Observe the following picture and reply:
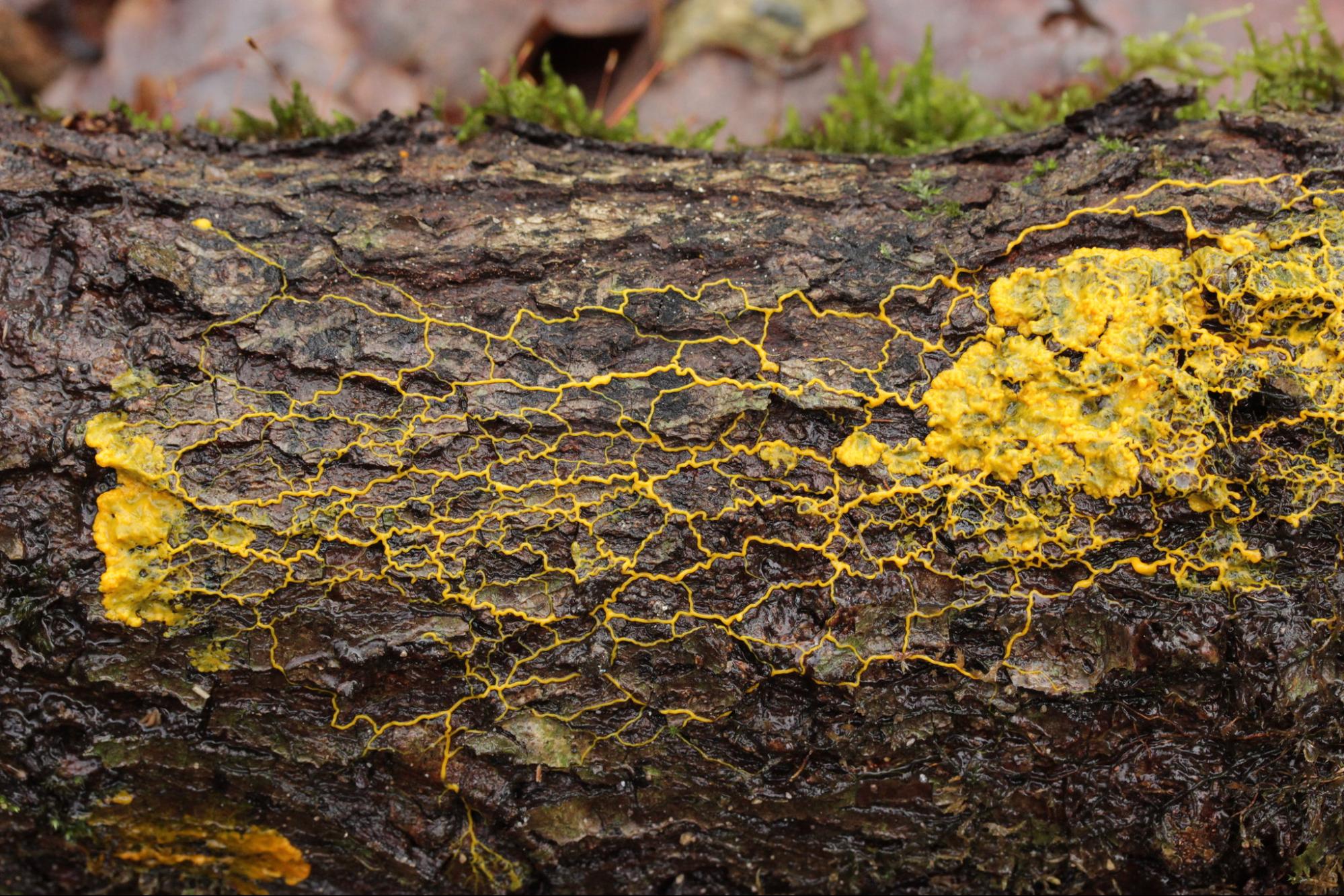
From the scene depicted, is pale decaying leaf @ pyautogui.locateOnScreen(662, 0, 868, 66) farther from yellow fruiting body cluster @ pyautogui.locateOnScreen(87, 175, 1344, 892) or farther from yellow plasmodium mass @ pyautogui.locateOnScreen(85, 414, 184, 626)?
yellow plasmodium mass @ pyautogui.locateOnScreen(85, 414, 184, 626)

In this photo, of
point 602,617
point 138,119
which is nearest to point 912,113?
point 602,617

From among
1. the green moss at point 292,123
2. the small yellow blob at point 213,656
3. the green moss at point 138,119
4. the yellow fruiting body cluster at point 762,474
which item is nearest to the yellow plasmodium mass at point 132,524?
the yellow fruiting body cluster at point 762,474

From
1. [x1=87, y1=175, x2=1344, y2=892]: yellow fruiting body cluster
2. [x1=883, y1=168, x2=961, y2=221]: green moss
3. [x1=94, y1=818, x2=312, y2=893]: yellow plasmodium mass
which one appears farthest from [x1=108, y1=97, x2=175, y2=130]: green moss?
[x1=883, y1=168, x2=961, y2=221]: green moss

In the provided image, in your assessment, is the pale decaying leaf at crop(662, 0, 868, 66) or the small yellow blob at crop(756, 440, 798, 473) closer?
the small yellow blob at crop(756, 440, 798, 473)

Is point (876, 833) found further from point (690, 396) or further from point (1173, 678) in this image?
point (690, 396)

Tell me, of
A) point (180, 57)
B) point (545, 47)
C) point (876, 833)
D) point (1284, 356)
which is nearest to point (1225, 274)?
point (1284, 356)

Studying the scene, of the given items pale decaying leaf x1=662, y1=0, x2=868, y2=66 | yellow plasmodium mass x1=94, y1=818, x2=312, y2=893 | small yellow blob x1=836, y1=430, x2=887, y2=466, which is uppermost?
pale decaying leaf x1=662, y1=0, x2=868, y2=66
